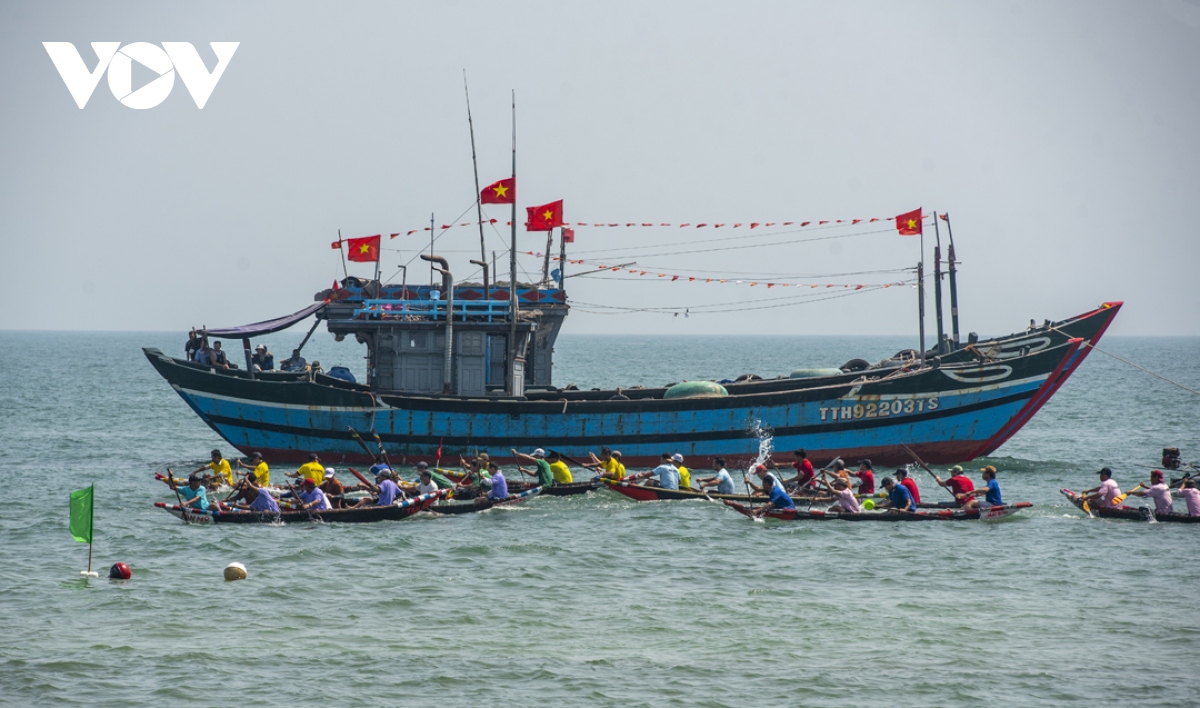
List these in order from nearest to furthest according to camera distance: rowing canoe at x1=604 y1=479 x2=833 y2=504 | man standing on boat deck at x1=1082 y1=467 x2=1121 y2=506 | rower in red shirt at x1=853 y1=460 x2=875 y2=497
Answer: man standing on boat deck at x1=1082 y1=467 x2=1121 y2=506
rower in red shirt at x1=853 y1=460 x2=875 y2=497
rowing canoe at x1=604 y1=479 x2=833 y2=504

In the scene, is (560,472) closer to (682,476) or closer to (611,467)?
(611,467)

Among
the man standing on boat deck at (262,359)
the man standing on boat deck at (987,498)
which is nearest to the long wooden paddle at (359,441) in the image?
the man standing on boat deck at (262,359)

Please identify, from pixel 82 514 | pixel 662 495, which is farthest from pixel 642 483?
pixel 82 514

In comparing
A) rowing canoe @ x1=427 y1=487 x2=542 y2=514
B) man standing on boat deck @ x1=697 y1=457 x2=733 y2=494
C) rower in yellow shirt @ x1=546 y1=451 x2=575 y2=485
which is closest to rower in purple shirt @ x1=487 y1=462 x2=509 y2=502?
rowing canoe @ x1=427 y1=487 x2=542 y2=514

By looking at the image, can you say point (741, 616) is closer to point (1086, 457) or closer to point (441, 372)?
point (441, 372)

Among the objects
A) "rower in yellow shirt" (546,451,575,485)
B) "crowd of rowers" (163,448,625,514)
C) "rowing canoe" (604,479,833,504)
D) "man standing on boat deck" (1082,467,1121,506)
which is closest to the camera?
"crowd of rowers" (163,448,625,514)

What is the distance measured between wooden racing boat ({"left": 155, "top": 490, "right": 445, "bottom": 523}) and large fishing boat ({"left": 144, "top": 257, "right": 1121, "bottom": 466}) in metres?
7.93

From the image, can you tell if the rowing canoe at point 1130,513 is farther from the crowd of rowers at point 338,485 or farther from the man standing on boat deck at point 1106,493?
the crowd of rowers at point 338,485

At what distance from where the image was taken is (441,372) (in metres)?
37.4

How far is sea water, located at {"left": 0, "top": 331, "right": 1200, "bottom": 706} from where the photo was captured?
16688 mm

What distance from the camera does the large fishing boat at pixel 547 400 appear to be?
34812 mm

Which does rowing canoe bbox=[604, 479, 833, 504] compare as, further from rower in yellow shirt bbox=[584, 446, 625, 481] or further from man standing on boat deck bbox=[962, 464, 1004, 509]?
man standing on boat deck bbox=[962, 464, 1004, 509]

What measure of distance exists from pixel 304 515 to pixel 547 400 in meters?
10.4

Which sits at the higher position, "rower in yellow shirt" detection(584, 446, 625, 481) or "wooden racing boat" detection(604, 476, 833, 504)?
"rower in yellow shirt" detection(584, 446, 625, 481)
